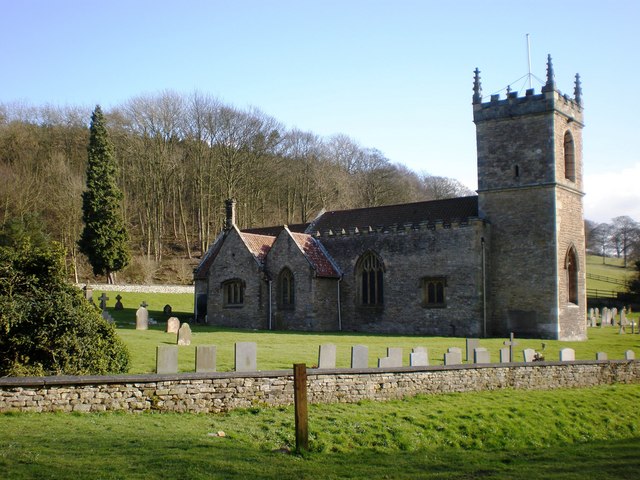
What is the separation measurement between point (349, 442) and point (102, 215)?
37711mm

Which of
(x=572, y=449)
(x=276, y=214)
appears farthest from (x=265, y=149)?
(x=572, y=449)

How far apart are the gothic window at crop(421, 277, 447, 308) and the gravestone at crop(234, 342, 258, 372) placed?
63.5ft

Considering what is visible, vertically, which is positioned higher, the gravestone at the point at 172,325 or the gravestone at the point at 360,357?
the gravestone at the point at 172,325

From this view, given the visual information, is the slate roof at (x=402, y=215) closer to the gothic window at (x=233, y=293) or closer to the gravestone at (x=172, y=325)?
the gothic window at (x=233, y=293)

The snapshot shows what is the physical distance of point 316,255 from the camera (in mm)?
36000

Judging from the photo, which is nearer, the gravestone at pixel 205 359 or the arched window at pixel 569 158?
the gravestone at pixel 205 359

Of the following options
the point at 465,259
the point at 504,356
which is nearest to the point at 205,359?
the point at 504,356

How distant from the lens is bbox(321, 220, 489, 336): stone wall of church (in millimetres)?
32188

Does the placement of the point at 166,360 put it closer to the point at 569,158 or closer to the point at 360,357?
the point at 360,357

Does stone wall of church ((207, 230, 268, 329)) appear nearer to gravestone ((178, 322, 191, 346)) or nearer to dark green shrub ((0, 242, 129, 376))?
gravestone ((178, 322, 191, 346))

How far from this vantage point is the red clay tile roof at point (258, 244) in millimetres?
36094

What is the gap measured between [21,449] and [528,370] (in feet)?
45.6

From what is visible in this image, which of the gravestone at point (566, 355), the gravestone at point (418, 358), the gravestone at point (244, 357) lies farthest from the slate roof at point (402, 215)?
the gravestone at point (244, 357)

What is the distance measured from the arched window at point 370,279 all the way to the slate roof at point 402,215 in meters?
1.75
